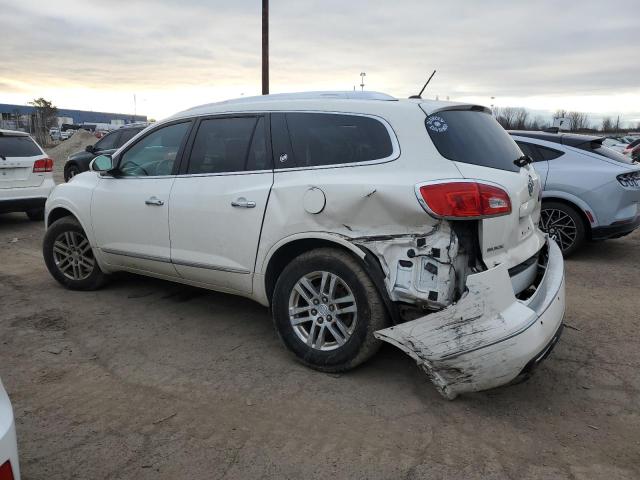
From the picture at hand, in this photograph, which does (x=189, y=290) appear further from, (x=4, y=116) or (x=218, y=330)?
(x=4, y=116)

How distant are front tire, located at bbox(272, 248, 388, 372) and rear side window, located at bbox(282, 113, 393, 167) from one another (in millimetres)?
628

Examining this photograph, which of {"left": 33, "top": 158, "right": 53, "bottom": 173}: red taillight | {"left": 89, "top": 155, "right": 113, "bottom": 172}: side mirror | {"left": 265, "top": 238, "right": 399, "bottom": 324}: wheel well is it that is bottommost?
{"left": 265, "top": 238, "right": 399, "bottom": 324}: wheel well

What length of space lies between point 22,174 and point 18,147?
18.5 inches

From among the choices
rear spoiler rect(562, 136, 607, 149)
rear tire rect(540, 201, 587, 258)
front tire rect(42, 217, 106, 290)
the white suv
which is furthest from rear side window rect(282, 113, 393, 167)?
rear spoiler rect(562, 136, 607, 149)

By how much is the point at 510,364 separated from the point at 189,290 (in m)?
3.48

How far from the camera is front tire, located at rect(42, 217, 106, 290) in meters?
5.18

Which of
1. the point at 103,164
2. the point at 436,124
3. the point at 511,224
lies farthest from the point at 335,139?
the point at 103,164

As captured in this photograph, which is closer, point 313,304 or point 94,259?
point 313,304

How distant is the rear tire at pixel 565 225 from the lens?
6785 mm

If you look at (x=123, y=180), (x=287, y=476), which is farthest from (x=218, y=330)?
(x=287, y=476)

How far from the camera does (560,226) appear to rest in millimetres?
6891

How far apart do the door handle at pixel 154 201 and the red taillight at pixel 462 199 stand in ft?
7.37

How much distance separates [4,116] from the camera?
79.9 metres

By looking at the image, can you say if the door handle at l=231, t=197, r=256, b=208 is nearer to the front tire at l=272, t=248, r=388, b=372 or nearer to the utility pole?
the front tire at l=272, t=248, r=388, b=372
